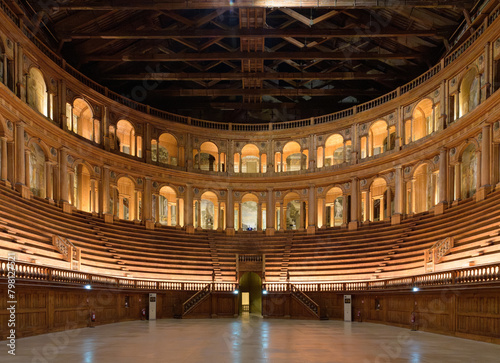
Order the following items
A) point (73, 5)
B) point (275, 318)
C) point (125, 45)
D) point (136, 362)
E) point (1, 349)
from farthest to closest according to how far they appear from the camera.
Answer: point (125, 45)
point (275, 318)
point (73, 5)
point (1, 349)
point (136, 362)

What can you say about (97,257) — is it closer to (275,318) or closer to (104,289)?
(104,289)

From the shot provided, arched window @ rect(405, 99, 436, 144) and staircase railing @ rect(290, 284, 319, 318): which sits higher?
arched window @ rect(405, 99, 436, 144)

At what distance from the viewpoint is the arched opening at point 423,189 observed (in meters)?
32.3

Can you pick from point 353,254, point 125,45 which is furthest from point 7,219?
point 353,254

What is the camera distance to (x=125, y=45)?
34.5m

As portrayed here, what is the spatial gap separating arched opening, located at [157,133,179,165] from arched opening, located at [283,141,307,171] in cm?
951

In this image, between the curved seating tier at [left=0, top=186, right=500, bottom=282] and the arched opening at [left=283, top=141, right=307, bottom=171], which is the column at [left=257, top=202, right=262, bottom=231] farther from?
the arched opening at [left=283, top=141, right=307, bottom=171]

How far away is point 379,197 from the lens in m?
38.0

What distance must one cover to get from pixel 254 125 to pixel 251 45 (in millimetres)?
9986

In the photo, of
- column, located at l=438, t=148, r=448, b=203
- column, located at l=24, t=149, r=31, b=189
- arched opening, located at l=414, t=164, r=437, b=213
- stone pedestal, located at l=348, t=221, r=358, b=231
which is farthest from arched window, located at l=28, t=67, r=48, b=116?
arched opening, located at l=414, t=164, r=437, b=213

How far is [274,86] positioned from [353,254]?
1754cm

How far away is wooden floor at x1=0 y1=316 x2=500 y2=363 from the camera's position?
10.9 m

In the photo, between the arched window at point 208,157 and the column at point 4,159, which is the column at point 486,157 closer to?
the arched window at point 208,157

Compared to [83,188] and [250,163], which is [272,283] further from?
[250,163]
